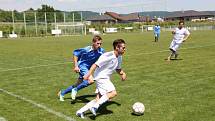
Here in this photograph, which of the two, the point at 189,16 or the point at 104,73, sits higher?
the point at 189,16

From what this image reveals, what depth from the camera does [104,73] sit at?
7.42 meters

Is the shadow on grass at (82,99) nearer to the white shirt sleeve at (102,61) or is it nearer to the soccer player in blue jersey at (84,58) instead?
the soccer player in blue jersey at (84,58)

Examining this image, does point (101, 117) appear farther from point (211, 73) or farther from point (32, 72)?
point (32, 72)

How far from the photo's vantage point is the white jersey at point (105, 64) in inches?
285

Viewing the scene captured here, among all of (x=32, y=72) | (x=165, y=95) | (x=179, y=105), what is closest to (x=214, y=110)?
(x=179, y=105)

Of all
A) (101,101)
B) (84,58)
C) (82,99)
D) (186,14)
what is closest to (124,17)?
(186,14)

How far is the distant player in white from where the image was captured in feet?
23.6

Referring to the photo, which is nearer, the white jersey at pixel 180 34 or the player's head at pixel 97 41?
the player's head at pixel 97 41

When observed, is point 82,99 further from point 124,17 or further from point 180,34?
point 124,17

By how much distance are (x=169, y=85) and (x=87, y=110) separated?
392 centimetres

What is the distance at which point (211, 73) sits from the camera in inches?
520

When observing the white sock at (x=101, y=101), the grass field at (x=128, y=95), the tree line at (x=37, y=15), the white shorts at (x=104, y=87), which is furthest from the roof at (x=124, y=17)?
the white sock at (x=101, y=101)

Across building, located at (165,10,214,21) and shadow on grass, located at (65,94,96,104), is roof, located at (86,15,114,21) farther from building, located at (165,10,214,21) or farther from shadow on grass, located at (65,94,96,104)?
shadow on grass, located at (65,94,96,104)

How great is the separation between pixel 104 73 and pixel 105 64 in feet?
0.70
